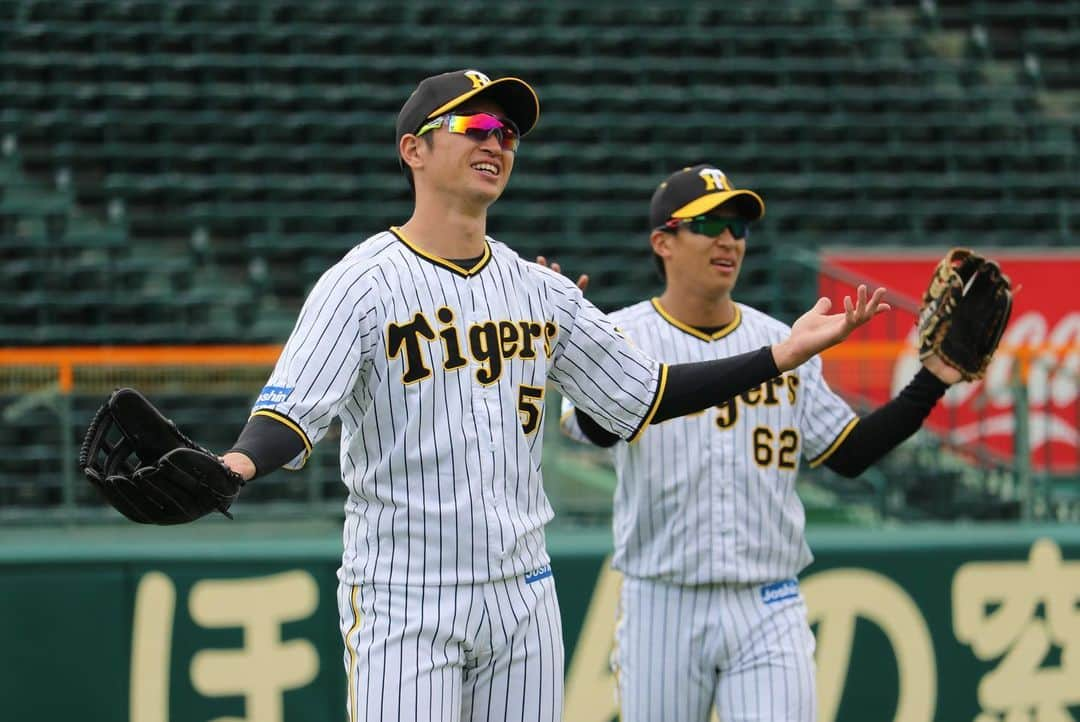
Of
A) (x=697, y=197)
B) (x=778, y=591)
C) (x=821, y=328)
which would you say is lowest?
(x=778, y=591)

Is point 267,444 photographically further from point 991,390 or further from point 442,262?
point 991,390

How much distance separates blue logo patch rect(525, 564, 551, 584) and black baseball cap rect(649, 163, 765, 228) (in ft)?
4.39

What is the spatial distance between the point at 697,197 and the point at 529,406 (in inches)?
48.5

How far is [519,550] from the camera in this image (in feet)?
10.2

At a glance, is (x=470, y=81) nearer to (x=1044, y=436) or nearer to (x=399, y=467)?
(x=399, y=467)

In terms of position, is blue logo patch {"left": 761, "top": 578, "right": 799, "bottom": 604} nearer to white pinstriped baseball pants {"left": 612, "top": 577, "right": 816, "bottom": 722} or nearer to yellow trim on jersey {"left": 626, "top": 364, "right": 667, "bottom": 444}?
white pinstriped baseball pants {"left": 612, "top": 577, "right": 816, "bottom": 722}

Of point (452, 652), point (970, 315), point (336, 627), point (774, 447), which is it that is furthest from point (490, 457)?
point (336, 627)

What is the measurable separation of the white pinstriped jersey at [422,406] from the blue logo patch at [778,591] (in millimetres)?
1118

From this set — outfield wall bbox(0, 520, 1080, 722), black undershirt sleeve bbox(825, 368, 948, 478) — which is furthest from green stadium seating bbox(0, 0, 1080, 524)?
black undershirt sleeve bbox(825, 368, 948, 478)

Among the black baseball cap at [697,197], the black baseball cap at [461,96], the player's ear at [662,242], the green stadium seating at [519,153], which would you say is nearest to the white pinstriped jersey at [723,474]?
the player's ear at [662,242]

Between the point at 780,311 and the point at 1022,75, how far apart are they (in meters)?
4.87

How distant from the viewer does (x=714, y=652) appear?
404 centimetres

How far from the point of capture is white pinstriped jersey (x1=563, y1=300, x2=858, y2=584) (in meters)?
4.08

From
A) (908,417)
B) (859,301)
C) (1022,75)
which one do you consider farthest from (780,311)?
(859,301)
